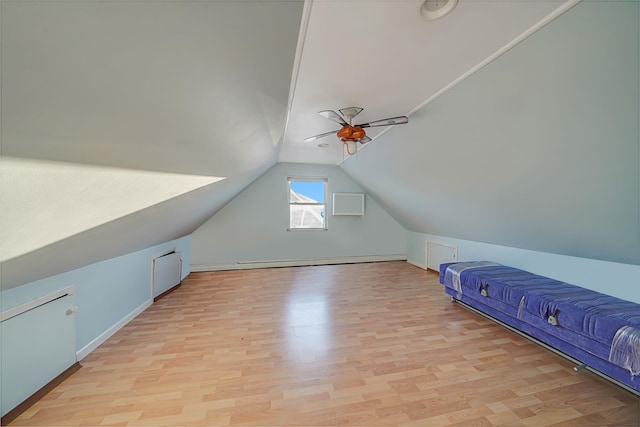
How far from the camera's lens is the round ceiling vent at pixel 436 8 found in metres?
1.19

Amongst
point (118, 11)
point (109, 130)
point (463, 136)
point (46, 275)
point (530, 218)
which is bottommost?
point (46, 275)

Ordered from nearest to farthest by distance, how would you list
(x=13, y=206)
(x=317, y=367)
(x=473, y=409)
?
(x=13, y=206), (x=473, y=409), (x=317, y=367)

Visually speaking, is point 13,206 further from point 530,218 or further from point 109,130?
point 530,218

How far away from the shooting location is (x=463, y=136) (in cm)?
218

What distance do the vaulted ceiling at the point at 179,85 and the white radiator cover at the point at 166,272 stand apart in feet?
3.22

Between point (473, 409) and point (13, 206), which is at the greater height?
point (13, 206)

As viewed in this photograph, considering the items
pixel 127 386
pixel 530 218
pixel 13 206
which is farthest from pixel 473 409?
pixel 13 206

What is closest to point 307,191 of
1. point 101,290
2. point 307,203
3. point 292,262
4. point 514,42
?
point 307,203

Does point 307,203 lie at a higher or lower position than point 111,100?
lower

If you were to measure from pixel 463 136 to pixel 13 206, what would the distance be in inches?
114

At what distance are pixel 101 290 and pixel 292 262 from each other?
11.3 ft

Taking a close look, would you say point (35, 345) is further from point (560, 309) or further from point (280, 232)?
point (560, 309)

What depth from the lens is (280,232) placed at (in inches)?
210

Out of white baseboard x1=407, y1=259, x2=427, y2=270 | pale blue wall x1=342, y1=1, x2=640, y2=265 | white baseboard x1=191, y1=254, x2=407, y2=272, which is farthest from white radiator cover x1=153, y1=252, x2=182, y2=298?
white baseboard x1=407, y1=259, x2=427, y2=270
